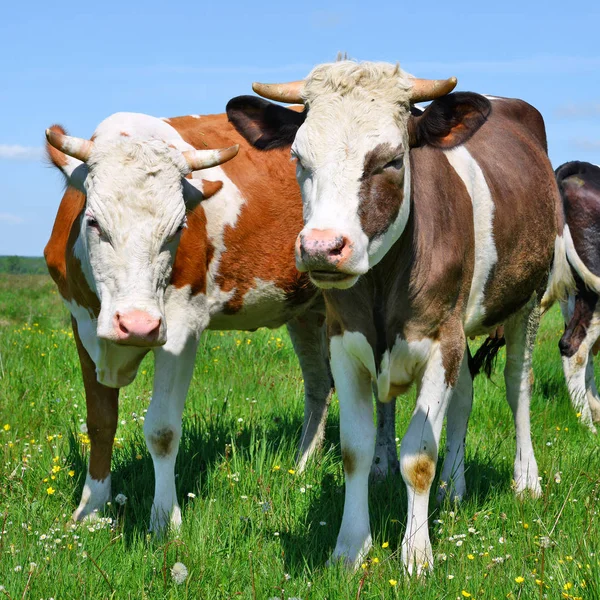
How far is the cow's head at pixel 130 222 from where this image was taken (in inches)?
165

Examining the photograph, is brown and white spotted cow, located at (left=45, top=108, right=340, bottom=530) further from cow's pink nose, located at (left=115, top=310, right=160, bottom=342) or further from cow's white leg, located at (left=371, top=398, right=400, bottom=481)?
cow's white leg, located at (left=371, top=398, right=400, bottom=481)

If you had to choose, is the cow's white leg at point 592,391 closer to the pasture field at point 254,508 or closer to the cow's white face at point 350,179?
the pasture field at point 254,508

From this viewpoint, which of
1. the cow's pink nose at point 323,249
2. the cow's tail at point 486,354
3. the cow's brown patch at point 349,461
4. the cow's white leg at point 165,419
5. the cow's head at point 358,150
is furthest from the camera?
the cow's tail at point 486,354

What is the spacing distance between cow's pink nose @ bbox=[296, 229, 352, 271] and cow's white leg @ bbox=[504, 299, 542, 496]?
281cm

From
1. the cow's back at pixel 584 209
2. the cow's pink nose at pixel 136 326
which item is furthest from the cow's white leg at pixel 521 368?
the cow's back at pixel 584 209

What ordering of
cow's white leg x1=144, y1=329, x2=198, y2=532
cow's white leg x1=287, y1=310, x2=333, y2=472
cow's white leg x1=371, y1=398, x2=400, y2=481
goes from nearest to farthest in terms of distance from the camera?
cow's white leg x1=144, y1=329, x2=198, y2=532 → cow's white leg x1=371, y1=398, x2=400, y2=481 → cow's white leg x1=287, y1=310, x2=333, y2=472

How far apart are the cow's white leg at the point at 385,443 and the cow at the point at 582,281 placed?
3.24m

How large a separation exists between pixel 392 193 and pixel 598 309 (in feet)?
20.6

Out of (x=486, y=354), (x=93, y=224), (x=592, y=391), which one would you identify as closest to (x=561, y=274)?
Result: (x=592, y=391)

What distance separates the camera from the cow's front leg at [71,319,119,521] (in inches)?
202

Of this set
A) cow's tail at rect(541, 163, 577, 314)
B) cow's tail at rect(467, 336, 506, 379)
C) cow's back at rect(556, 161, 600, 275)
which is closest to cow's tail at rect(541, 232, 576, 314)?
cow's tail at rect(541, 163, 577, 314)

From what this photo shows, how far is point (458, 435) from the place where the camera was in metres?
5.72

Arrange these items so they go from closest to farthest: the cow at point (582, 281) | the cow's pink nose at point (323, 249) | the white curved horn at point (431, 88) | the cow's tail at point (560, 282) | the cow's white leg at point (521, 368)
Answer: the cow's pink nose at point (323, 249) < the white curved horn at point (431, 88) < the cow's white leg at point (521, 368) < the cow's tail at point (560, 282) < the cow at point (582, 281)

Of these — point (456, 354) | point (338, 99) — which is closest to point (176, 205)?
point (338, 99)
